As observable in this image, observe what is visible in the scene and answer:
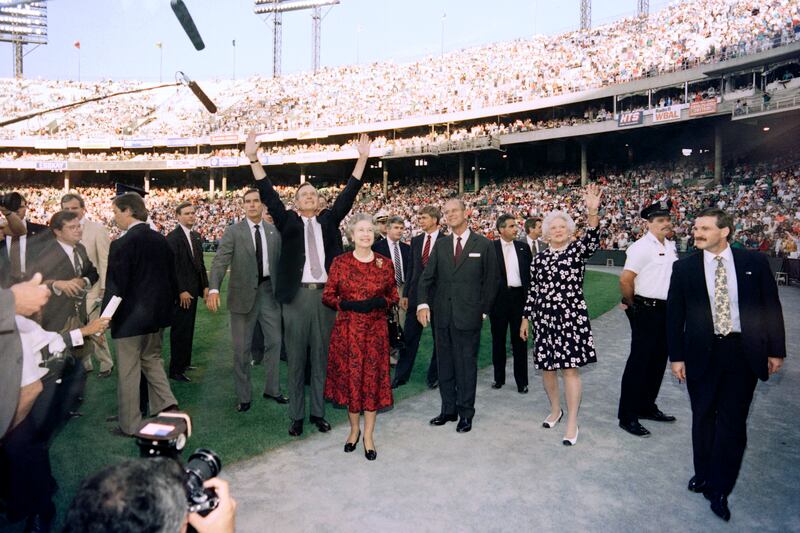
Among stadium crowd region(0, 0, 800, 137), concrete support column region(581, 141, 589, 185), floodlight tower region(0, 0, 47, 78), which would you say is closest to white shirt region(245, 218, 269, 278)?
stadium crowd region(0, 0, 800, 137)

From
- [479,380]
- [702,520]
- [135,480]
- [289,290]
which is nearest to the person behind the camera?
[135,480]

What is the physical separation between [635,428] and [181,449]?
421 cm

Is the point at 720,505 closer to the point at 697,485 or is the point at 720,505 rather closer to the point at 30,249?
the point at 697,485

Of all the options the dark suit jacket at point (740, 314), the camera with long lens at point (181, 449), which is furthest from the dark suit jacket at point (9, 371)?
the dark suit jacket at point (740, 314)

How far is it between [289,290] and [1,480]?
8.10 ft

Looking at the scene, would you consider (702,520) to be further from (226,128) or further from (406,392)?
(226,128)

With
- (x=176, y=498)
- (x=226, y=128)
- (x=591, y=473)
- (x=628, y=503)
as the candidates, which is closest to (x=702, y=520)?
(x=628, y=503)

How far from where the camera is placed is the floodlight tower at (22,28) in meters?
61.2

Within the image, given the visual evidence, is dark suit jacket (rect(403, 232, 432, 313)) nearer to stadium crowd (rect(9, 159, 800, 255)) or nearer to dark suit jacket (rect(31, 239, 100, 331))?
dark suit jacket (rect(31, 239, 100, 331))

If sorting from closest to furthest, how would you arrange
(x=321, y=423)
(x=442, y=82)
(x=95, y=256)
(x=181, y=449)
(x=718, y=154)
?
(x=181, y=449), (x=321, y=423), (x=95, y=256), (x=718, y=154), (x=442, y=82)

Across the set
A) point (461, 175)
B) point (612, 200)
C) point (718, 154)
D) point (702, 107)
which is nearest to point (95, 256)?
point (612, 200)

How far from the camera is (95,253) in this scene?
6.19 meters

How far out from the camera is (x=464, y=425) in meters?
4.68

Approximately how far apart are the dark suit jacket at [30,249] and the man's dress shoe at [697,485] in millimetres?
6030
